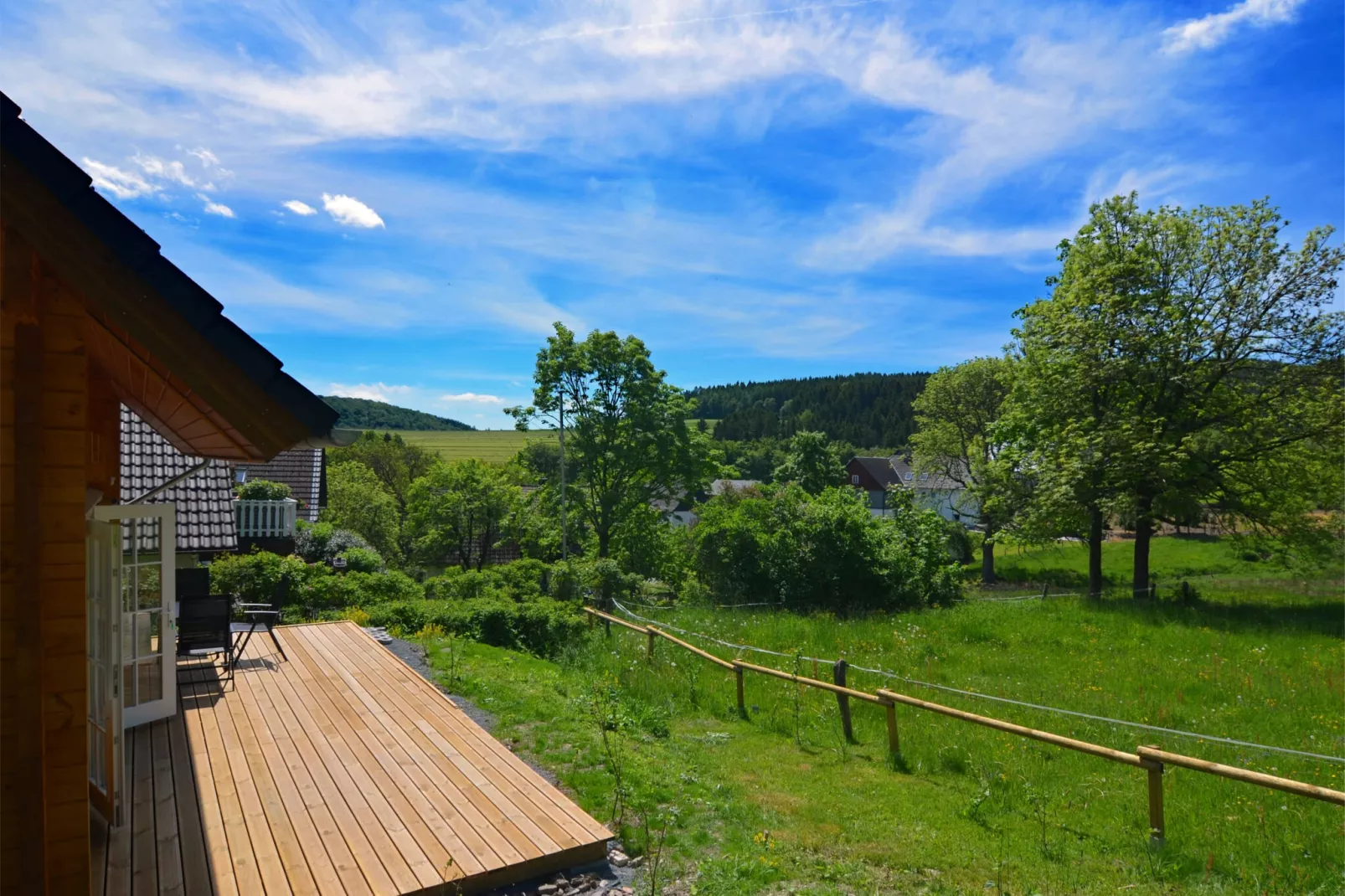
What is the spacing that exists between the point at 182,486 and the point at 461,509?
2115 centimetres

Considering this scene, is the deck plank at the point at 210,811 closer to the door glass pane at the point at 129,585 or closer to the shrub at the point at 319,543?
the door glass pane at the point at 129,585

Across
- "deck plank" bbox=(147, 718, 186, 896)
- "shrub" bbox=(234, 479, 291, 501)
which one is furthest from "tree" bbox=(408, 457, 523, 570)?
"deck plank" bbox=(147, 718, 186, 896)

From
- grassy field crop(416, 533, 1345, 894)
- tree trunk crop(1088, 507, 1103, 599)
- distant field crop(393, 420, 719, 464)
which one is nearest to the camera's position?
grassy field crop(416, 533, 1345, 894)

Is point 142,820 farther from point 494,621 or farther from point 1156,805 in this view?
point 494,621

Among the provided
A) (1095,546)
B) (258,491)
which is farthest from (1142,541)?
(258,491)

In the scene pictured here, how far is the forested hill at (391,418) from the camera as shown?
302 feet

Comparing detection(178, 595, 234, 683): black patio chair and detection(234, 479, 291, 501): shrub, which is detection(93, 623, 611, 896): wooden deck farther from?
detection(234, 479, 291, 501): shrub

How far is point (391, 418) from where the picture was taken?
355 ft

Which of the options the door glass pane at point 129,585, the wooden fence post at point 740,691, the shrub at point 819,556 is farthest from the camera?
the shrub at point 819,556

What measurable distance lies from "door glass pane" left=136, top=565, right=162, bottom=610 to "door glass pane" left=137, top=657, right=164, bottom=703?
59 centimetres

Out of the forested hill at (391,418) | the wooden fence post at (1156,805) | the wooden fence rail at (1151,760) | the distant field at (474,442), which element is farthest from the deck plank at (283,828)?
the forested hill at (391,418)

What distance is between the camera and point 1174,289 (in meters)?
17.9

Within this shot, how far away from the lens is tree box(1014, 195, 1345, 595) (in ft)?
54.4

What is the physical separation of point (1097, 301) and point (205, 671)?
19754 millimetres
